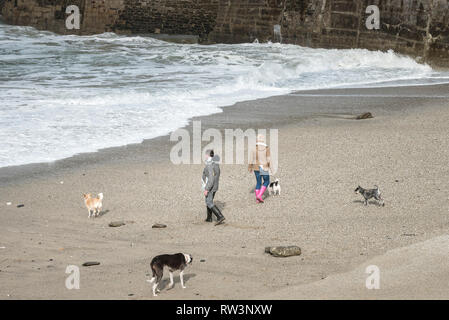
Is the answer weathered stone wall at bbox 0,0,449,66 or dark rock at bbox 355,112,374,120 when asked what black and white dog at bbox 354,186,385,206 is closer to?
dark rock at bbox 355,112,374,120

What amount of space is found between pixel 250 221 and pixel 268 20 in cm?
2289

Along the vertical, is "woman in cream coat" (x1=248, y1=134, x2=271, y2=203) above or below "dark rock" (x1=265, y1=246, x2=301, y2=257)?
above

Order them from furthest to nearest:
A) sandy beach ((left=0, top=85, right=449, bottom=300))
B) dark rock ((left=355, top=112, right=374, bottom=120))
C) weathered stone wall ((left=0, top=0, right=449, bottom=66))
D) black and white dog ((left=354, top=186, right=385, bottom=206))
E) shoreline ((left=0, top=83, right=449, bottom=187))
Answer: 1. weathered stone wall ((left=0, top=0, right=449, bottom=66))
2. dark rock ((left=355, top=112, right=374, bottom=120))
3. shoreline ((left=0, top=83, right=449, bottom=187))
4. black and white dog ((left=354, top=186, right=385, bottom=206))
5. sandy beach ((left=0, top=85, right=449, bottom=300))

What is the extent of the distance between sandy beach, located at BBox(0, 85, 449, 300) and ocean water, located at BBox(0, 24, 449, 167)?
1.37 metres

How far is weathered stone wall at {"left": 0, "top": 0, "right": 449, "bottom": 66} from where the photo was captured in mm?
23875

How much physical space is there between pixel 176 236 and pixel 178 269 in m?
1.58

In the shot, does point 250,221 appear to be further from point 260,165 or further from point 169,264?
point 169,264

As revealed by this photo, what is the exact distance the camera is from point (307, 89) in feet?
61.1

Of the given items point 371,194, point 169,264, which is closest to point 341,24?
point 371,194

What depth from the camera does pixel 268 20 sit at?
2978cm

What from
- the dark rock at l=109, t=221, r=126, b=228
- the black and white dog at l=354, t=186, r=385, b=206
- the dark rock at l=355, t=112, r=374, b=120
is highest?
the dark rock at l=355, t=112, r=374, b=120

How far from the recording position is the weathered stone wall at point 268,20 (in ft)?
78.3

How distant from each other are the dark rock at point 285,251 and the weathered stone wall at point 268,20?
60.6 ft

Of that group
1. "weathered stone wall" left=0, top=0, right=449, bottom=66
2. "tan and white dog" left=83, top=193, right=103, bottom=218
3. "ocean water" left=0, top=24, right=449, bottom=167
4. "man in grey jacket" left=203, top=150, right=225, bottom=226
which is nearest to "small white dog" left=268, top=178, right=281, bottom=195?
"man in grey jacket" left=203, top=150, right=225, bottom=226
